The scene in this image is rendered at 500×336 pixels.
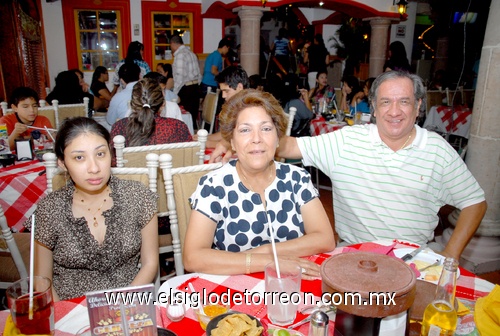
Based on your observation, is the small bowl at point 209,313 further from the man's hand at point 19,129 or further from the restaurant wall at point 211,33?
the restaurant wall at point 211,33

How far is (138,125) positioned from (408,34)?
11.1 m

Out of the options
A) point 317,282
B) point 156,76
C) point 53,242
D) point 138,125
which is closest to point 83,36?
point 156,76

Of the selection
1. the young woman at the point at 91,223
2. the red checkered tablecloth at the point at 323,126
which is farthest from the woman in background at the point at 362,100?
the young woman at the point at 91,223

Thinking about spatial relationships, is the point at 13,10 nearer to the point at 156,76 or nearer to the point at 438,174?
the point at 156,76

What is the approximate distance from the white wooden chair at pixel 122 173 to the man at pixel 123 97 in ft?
7.17

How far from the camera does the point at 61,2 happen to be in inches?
338

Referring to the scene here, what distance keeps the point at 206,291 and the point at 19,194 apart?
1.82 metres

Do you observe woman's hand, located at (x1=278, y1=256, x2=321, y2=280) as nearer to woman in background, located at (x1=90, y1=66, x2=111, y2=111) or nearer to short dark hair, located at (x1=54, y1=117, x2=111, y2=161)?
short dark hair, located at (x1=54, y1=117, x2=111, y2=161)

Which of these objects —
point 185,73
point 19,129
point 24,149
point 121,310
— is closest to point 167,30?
point 185,73

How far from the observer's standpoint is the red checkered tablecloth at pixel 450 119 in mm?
5544

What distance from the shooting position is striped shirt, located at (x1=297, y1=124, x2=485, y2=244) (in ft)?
6.29

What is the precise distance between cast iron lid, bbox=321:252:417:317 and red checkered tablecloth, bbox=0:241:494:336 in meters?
0.22

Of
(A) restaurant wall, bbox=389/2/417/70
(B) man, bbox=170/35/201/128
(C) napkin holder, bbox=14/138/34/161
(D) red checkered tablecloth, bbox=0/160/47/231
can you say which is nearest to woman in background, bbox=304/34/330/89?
(B) man, bbox=170/35/201/128

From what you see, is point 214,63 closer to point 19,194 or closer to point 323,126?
point 323,126
